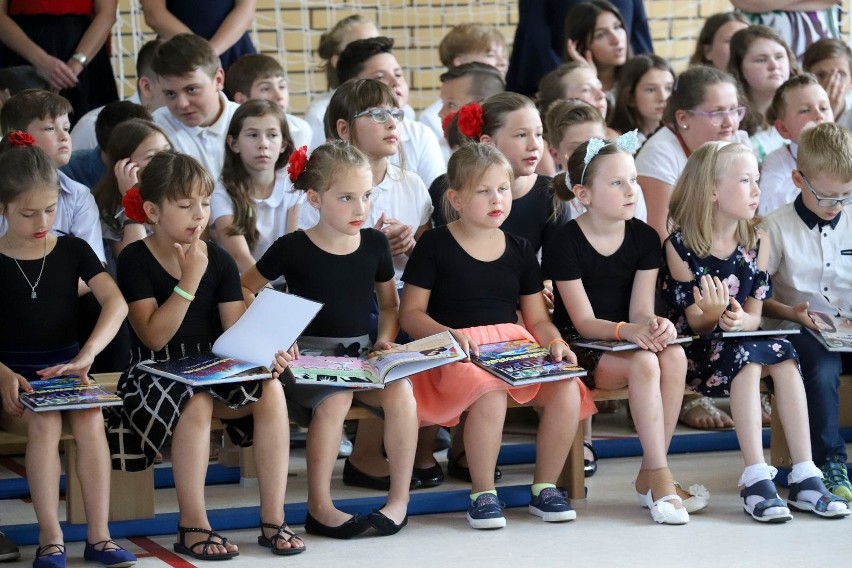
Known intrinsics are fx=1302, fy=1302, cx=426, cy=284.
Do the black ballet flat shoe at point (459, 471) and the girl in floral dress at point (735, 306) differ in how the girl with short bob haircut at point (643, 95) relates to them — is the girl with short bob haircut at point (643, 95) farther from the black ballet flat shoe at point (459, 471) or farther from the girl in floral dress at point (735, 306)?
the black ballet flat shoe at point (459, 471)

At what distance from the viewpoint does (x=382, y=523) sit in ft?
11.1

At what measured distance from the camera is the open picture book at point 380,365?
3.39 meters

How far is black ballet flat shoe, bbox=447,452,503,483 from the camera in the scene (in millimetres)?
3939

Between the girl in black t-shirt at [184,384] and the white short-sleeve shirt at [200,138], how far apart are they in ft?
4.03

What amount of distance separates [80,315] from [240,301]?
637mm

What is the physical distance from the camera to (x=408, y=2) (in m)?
7.34

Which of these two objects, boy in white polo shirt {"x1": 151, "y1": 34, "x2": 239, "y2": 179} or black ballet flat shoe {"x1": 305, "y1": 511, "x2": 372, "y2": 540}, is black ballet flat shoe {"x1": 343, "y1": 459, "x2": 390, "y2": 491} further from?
boy in white polo shirt {"x1": 151, "y1": 34, "x2": 239, "y2": 179}

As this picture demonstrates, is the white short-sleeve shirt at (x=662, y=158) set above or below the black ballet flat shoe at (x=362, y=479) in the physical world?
above

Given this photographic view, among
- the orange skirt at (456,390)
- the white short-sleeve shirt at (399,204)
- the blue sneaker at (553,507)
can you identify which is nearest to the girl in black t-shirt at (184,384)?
the orange skirt at (456,390)

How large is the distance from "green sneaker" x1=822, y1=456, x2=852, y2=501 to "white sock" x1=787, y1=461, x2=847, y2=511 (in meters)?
0.08

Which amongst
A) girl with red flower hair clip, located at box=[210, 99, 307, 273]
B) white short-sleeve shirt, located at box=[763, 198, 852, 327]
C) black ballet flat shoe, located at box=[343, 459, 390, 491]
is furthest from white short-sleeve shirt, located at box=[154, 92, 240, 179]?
white short-sleeve shirt, located at box=[763, 198, 852, 327]

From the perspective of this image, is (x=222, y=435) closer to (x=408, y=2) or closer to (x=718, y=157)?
(x=718, y=157)

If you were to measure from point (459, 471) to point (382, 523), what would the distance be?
621 millimetres

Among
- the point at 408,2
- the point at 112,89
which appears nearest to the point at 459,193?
the point at 112,89
